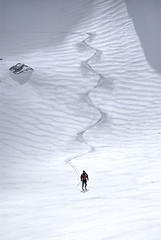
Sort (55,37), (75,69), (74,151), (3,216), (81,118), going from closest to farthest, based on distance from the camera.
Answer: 1. (3,216)
2. (74,151)
3. (81,118)
4. (75,69)
5. (55,37)

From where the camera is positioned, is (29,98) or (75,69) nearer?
(29,98)

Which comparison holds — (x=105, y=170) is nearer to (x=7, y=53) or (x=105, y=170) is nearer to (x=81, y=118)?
(x=81, y=118)

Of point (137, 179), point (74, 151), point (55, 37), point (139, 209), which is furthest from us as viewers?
point (55, 37)

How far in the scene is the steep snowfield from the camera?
31.9ft

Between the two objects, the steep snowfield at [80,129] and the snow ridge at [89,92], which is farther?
the snow ridge at [89,92]

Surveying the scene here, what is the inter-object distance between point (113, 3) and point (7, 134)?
13.5 m

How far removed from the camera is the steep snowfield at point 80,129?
31.9 feet

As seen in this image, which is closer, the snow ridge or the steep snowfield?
the steep snowfield

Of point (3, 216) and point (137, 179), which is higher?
point (3, 216)

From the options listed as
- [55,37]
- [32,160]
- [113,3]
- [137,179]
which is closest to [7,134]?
[32,160]

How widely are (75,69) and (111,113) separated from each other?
163 inches

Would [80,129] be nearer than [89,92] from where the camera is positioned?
Yes

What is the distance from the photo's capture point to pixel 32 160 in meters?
14.7

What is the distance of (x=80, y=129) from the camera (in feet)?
54.4
